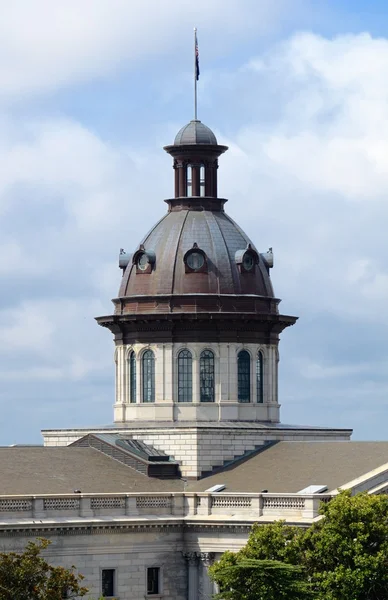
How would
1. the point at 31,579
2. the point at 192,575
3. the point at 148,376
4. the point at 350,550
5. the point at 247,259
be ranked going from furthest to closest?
the point at 247,259 → the point at 148,376 → the point at 192,575 → the point at 350,550 → the point at 31,579

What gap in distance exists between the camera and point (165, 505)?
338 ft

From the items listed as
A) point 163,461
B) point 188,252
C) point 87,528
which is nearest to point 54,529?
point 87,528

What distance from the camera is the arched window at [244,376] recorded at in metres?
111

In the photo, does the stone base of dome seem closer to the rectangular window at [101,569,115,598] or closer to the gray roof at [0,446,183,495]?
the gray roof at [0,446,183,495]

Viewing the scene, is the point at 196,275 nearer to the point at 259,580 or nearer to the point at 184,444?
the point at 184,444

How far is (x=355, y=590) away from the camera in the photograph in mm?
90438

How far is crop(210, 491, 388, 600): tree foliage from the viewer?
90.5 m

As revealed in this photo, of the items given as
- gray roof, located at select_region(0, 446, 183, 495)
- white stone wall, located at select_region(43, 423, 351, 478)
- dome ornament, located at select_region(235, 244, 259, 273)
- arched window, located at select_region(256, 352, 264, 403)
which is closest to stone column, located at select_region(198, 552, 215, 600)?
gray roof, located at select_region(0, 446, 183, 495)

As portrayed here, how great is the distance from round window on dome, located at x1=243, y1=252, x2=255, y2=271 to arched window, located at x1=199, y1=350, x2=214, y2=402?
187 inches

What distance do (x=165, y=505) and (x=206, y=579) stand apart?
3.99 meters

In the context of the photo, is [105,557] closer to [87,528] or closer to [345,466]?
[87,528]

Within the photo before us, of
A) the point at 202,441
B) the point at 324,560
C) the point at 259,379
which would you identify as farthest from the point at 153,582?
the point at 259,379

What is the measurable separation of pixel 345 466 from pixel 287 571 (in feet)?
40.9

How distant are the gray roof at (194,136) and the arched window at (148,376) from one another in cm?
1099
